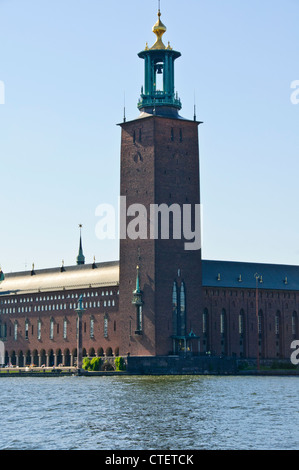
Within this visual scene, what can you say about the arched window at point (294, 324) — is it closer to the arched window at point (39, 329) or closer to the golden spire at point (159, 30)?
the arched window at point (39, 329)

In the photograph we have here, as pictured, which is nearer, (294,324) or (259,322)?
(259,322)

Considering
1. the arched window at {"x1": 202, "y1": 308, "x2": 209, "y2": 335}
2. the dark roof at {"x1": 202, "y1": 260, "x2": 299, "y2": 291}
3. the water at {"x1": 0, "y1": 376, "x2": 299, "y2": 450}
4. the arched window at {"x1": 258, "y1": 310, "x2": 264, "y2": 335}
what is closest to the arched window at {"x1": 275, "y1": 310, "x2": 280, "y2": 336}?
the arched window at {"x1": 258, "y1": 310, "x2": 264, "y2": 335}

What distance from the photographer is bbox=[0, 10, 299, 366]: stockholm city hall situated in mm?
107938

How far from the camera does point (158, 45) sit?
11019cm

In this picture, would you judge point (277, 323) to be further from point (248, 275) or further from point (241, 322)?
point (248, 275)

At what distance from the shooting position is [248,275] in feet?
400

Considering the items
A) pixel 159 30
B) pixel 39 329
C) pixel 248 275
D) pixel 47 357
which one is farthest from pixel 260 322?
pixel 159 30

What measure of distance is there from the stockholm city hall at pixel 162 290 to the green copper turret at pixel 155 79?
0.33 feet

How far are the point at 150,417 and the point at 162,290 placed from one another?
186 feet

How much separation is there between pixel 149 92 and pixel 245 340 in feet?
94.5

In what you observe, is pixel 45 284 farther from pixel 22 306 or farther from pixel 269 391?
pixel 269 391

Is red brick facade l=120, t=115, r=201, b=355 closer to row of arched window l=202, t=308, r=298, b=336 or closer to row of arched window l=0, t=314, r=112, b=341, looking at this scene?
row of arched window l=202, t=308, r=298, b=336

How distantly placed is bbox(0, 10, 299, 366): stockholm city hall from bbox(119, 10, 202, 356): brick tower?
10 cm
